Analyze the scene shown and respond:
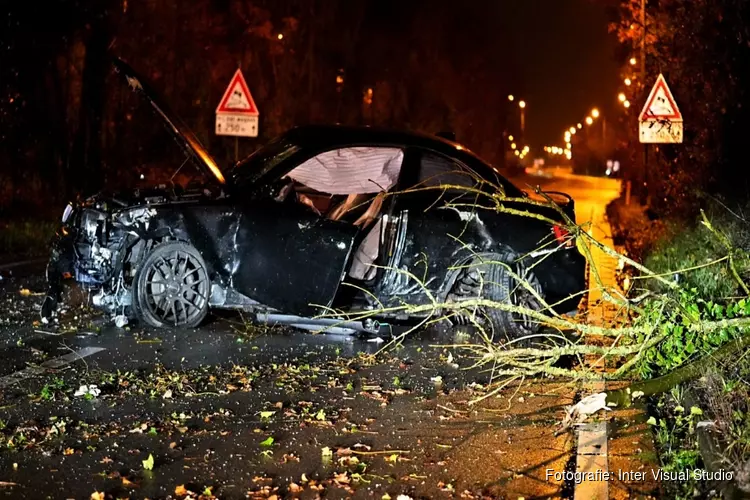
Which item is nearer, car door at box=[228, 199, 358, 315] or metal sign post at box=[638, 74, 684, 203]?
car door at box=[228, 199, 358, 315]

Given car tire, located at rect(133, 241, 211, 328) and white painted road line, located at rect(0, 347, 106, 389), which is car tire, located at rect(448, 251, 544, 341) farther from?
white painted road line, located at rect(0, 347, 106, 389)

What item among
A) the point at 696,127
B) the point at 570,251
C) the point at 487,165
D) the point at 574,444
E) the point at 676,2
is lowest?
the point at 574,444

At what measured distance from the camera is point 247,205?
7.60 metres

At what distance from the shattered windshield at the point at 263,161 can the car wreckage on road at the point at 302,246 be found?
0.07ft

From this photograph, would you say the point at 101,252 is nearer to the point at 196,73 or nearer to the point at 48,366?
the point at 48,366

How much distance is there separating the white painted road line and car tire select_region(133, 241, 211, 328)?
2.60 feet

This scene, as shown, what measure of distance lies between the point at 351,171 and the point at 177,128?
6.60ft

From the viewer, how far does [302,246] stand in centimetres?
751

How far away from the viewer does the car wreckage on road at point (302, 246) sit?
751 cm

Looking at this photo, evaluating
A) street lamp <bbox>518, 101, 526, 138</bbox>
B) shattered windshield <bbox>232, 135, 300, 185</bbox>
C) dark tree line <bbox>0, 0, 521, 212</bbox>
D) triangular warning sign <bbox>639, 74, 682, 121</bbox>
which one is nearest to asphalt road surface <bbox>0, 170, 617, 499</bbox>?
shattered windshield <bbox>232, 135, 300, 185</bbox>

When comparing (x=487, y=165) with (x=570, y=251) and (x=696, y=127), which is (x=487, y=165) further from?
(x=696, y=127)

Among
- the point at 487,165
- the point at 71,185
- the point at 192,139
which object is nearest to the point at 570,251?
the point at 487,165

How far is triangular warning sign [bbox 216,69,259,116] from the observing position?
1354cm

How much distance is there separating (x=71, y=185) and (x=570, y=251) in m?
13.8
